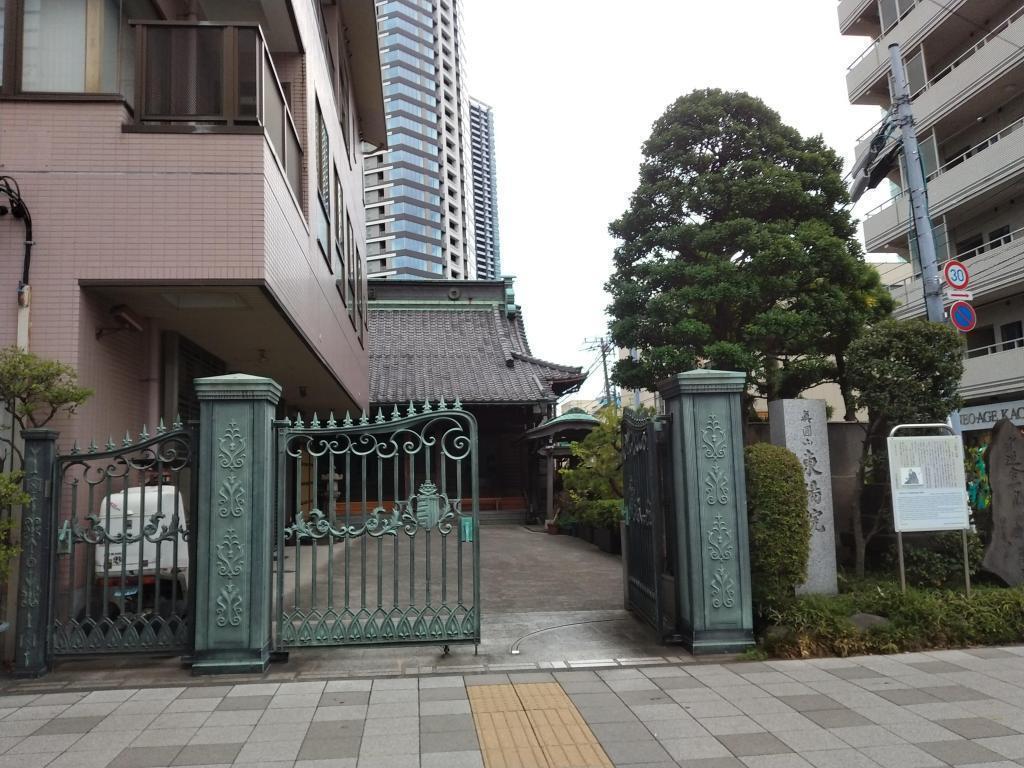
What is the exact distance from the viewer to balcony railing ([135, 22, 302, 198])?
277 inches

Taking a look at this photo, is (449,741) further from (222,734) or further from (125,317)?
(125,317)

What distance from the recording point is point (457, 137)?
82375mm

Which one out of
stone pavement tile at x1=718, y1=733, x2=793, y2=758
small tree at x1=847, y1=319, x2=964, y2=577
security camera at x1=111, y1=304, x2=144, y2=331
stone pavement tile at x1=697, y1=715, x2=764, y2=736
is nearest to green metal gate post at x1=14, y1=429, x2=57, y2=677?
security camera at x1=111, y1=304, x2=144, y2=331

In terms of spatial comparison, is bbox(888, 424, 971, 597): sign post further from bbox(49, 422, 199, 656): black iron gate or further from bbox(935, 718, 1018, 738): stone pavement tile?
bbox(49, 422, 199, 656): black iron gate

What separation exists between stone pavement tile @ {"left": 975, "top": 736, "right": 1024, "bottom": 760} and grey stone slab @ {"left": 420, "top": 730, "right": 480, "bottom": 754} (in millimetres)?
2892

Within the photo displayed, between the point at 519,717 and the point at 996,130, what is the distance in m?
24.0

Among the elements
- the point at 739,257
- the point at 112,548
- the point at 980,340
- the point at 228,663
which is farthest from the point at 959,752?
the point at 980,340

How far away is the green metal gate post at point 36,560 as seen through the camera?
19.1 ft

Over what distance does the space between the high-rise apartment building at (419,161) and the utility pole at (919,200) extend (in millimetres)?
63812

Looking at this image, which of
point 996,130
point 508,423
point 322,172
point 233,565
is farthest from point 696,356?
point 996,130

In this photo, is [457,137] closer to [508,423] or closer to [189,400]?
[508,423]

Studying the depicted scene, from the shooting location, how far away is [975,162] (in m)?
20.7

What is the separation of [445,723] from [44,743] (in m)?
2.39

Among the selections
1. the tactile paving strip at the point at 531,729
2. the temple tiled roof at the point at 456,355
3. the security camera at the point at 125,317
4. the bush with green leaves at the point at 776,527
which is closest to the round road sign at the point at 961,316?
the bush with green leaves at the point at 776,527
